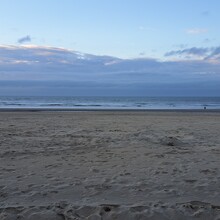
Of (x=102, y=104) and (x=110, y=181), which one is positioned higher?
(x=102, y=104)

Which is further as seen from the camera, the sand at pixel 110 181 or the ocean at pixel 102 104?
the ocean at pixel 102 104

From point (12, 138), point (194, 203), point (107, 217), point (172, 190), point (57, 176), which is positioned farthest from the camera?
point (12, 138)

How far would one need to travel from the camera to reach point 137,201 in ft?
16.5

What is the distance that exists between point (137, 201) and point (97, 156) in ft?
11.4

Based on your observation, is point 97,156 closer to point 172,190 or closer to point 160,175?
point 160,175

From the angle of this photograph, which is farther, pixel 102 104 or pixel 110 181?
pixel 102 104

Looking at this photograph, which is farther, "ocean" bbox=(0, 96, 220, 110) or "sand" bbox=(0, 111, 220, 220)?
"ocean" bbox=(0, 96, 220, 110)

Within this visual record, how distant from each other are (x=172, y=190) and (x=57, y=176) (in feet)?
7.61

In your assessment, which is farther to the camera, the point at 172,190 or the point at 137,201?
the point at 172,190

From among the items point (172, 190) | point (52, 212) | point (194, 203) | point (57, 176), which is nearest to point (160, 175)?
point (172, 190)

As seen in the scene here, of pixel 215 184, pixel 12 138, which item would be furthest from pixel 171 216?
pixel 12 138

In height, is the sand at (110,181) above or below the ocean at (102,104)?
below

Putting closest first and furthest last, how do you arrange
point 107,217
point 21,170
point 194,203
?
point 107,217, point 194,203, point 21,170

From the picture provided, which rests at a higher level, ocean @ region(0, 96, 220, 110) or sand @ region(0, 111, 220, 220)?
ocean @ region(0, 96, 220, 110)
